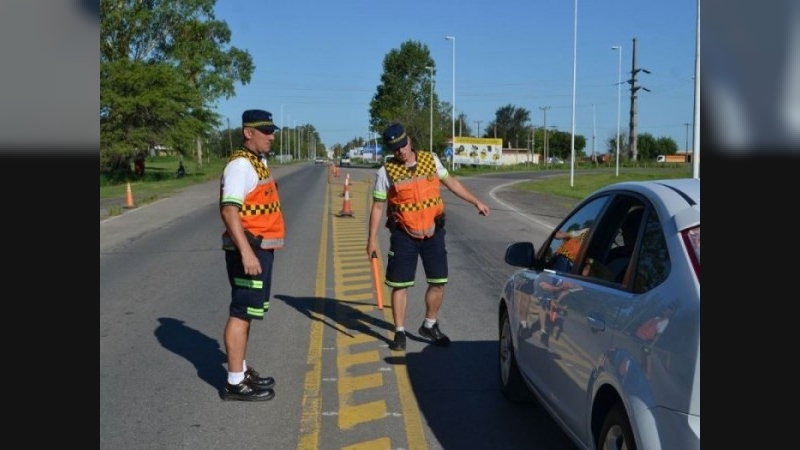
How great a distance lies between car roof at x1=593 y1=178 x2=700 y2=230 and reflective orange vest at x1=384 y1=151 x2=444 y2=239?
309 centimetres

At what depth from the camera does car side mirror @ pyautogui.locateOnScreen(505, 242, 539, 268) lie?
16.5 feet

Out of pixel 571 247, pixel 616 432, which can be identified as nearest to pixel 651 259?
pixel 616 432

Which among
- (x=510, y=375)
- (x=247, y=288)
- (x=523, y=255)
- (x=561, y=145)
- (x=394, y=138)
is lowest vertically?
(x=510, y=375)

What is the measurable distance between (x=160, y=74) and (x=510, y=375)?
146 ft

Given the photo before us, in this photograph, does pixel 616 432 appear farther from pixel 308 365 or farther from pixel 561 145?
pixel 561 145

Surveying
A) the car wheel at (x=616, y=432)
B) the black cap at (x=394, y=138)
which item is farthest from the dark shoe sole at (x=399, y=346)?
the car wheel at (x=616, y=432)

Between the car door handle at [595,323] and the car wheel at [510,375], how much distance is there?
1.67 metres

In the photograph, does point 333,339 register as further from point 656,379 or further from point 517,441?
point 656,379

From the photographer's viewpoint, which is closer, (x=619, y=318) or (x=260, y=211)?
(x=619, y=318)

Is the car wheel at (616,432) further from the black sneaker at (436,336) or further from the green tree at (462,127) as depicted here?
the green tree at (462,127)

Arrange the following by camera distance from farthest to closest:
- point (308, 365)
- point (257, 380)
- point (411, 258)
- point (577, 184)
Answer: point (577, 184), point (411, 258), point (308, 365), point (257, 380)

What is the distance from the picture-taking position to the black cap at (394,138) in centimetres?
684

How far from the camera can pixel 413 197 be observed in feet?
22.8

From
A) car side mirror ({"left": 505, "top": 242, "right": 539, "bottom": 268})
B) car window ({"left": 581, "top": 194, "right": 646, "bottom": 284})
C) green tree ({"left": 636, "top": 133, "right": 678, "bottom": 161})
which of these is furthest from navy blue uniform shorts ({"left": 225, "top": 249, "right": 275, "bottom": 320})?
green tree ({"left": 636, "top": 133, "right": 678, "bottom": 161})
